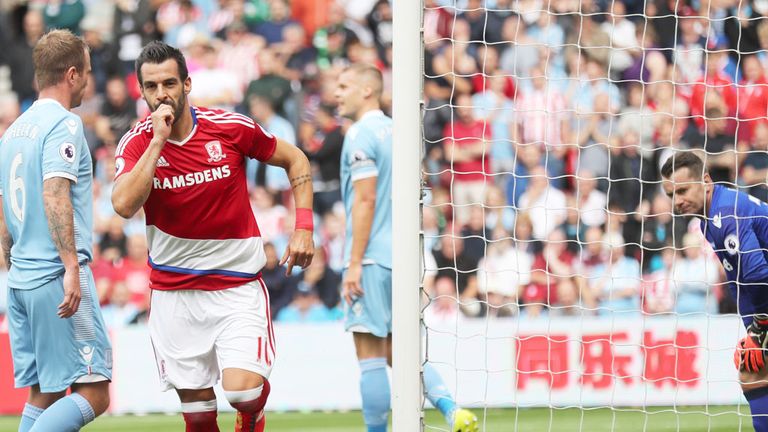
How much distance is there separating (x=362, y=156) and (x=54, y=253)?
2.04 m

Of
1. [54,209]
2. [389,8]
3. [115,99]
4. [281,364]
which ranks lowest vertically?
[281,364]

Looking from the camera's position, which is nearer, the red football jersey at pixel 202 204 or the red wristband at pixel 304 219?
the red football jersey at pixel 202 204

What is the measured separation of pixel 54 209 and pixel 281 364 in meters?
4.36

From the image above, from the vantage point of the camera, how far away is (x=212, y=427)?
5.43 metres

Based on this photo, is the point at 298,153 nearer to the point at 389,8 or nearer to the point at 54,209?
the point at 54,209

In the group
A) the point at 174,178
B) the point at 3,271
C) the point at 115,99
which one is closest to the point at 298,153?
the point at 174,178

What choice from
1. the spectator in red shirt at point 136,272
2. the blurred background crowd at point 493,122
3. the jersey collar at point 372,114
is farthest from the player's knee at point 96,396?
the spectator in red shirt at point 136,272

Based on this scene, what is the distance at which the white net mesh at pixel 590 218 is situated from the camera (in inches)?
360

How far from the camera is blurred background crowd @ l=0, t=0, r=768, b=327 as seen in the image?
10078mm

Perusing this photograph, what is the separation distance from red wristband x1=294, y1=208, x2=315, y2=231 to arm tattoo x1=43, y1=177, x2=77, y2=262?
3.40 feet

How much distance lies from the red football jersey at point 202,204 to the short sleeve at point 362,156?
135 centimetres

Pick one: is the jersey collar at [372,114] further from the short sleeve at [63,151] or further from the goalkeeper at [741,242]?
the short sleeve at [63,151]

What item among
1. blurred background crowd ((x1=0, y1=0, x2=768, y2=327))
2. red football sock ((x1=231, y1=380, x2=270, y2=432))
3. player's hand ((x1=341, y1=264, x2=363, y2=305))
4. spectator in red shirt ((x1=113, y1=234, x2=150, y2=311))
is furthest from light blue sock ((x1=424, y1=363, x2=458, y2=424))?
spectator in red shirt ((x1=113, y1=234, x2=150, y2=311))

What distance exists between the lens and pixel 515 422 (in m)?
8.05
